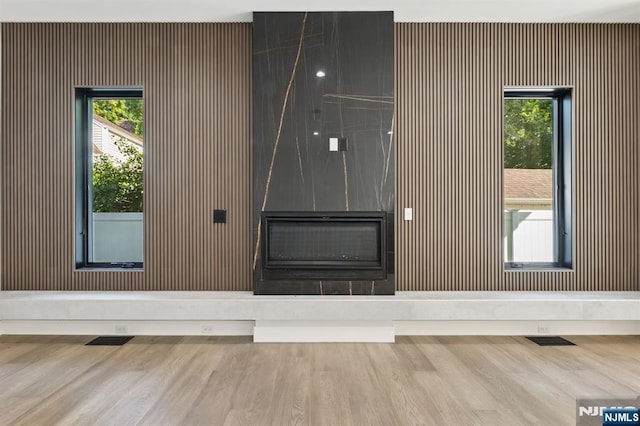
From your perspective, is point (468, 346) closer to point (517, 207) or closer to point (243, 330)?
point (517, 207)

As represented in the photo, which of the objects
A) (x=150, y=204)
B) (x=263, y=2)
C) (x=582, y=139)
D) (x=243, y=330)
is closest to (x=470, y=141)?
(x=582, y=139)

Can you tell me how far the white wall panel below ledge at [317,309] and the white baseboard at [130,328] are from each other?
194mm

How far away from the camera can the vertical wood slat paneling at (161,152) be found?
157 inches

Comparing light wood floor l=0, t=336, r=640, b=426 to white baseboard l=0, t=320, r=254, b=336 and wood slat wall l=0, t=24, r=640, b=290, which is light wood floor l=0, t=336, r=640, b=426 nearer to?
white baseboard l=0, t=320, r=254, b=336

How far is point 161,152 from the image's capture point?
4008mm

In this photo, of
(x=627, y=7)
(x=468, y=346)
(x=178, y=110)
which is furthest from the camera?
(x=178, y=110)

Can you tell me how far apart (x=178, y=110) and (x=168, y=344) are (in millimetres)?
1996

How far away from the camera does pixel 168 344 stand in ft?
11.5

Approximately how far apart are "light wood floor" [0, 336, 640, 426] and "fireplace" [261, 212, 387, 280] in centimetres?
63

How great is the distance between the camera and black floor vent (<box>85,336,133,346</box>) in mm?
3510

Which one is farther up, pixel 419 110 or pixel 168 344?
pixel 419 110

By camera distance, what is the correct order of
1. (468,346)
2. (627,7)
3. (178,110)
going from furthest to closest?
(178,110) → (627,7) → (468,346)

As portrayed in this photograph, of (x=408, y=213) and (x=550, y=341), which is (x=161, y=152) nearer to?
(x=408, y=213)

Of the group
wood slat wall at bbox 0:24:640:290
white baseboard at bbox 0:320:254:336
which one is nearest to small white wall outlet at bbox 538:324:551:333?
wood slat wall at bbox 0:24:640:290
